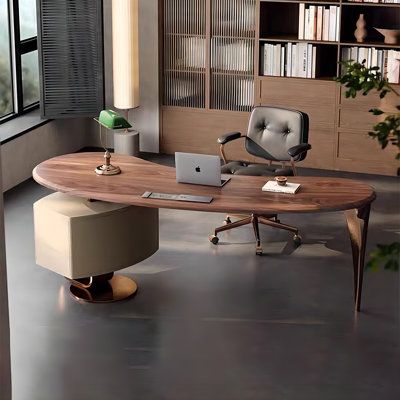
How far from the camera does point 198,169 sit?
5.98m

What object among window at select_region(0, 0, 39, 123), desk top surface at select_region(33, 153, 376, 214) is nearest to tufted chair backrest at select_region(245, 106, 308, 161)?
desk top surface at select_region(33, 153, 376, 214)

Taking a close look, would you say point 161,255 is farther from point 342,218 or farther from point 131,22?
point 131,22

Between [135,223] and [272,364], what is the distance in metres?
1.35

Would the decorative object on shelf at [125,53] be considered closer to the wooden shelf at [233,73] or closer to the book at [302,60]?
the wooden shelf at [233,73]

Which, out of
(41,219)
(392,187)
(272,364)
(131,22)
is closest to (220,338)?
(272,364)

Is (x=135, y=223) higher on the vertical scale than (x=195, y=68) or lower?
lower

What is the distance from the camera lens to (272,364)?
5340 mm

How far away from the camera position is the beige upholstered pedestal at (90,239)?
5.88 meters

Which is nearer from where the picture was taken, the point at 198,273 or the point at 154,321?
the point at 154,321

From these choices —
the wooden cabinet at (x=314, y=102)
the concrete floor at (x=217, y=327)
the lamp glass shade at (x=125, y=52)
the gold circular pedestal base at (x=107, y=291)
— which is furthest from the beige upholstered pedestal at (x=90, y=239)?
the wooden cabinet at (x=314, y=102)

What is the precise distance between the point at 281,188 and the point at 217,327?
0.95 meters

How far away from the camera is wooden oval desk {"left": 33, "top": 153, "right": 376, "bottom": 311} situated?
5.63m

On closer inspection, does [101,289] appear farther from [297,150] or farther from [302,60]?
[302,60]

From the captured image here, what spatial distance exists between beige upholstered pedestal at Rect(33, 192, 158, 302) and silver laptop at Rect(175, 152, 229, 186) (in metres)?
0.37
